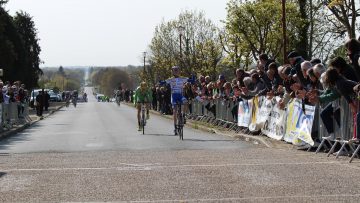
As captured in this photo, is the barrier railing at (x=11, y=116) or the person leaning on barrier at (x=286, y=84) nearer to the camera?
the person leaning on barrier at (x=286, y=84)

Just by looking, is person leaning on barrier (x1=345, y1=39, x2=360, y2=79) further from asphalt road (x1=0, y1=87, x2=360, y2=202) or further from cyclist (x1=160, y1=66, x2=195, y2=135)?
cyclist (x1=160, y1=66, x2=195, y2=135)

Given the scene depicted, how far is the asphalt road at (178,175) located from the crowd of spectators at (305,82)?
115cm

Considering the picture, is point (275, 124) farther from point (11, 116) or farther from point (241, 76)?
point (11, 116)

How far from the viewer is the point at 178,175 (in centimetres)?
1064

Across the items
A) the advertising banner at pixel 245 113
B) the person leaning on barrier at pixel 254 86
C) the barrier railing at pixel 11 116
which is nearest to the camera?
the person leaning on barrier at pixel 254 86

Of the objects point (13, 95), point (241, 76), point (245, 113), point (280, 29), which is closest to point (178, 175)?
point (245, 113)

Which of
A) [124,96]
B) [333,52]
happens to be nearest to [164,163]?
[333,52]

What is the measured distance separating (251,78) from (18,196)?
12214mm

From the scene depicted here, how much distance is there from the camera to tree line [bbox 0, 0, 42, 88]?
222 ft

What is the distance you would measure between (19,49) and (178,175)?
7709 centimetres

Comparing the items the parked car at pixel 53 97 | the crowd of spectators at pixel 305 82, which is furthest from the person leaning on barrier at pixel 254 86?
the parked car at pixel 53 97

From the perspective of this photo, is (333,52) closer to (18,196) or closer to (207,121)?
(207,121)

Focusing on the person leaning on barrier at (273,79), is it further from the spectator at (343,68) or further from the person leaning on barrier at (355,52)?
the person leaning on barrier at (355,52)

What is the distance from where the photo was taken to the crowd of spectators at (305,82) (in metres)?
12.3
